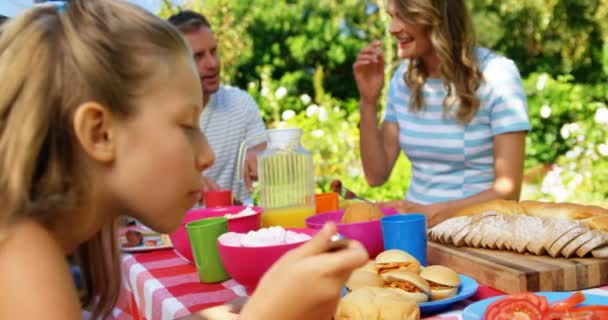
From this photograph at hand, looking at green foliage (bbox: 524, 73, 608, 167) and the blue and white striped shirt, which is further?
green foliage (bbox: 524, 73, 608, 167)

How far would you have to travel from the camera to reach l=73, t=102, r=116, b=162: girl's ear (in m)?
0.74

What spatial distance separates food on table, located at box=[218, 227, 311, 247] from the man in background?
4.65ft

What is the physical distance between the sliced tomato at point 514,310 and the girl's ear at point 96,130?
0.57 metres

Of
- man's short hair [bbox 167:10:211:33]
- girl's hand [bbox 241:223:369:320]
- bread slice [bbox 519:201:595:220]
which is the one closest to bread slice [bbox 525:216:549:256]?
bread slice [bbox 519:201:595:220]

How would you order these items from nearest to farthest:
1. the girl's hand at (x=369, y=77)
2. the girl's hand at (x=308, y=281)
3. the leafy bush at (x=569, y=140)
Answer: the girl's hand at (x=308, y=281) < the girl's hand at (x=369, y=77) < the leafy bush at (x=569, y=140)

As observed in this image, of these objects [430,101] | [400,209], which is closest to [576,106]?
[430,101]

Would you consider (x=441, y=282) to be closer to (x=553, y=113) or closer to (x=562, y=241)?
(x=562, y=241)

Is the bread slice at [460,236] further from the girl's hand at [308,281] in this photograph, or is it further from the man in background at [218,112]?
the man in background at [218,112]

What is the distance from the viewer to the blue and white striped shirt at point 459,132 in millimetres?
2250

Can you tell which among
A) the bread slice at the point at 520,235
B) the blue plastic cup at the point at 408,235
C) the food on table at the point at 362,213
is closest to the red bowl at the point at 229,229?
the food on table at the point at 362,213

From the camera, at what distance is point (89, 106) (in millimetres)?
743

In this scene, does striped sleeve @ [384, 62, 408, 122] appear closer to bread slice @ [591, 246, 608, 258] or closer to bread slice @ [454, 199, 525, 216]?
bread slice @ [454, 199, 525, 216]

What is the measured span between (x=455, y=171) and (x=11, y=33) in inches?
73.1

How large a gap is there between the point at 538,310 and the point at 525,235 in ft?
1.43
